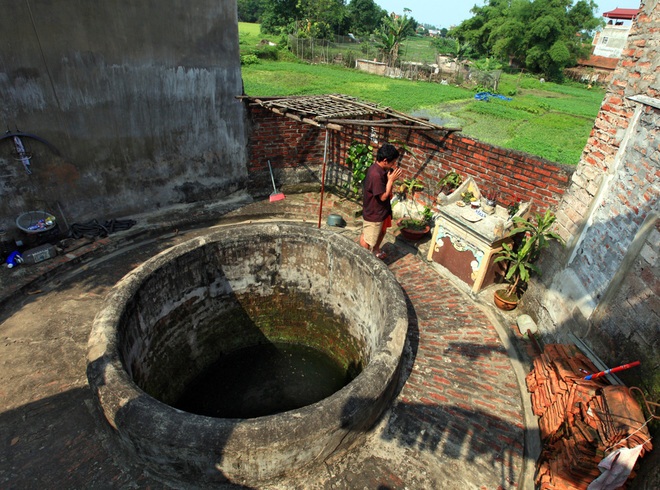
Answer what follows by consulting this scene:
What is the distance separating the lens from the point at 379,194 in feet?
17.6

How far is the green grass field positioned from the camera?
14547 millimetres

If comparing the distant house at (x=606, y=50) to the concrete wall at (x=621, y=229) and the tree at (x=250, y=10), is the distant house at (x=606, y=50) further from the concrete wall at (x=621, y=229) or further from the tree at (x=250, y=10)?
the tree at (x=250, y=10)

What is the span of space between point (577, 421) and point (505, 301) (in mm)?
2044

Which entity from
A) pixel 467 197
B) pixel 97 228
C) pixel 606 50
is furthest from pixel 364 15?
pixel 97 228

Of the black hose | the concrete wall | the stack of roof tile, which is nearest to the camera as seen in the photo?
the stack of roof tile

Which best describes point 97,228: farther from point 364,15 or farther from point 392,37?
point 364,15

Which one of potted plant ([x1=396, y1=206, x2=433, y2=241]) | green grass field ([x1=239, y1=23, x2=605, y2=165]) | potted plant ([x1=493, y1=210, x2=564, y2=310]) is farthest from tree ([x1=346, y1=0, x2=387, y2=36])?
potted plant ([x1=493, y1=210, x2=564, y2=310])

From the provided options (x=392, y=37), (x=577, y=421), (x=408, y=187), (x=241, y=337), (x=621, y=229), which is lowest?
(x=241, y=337)

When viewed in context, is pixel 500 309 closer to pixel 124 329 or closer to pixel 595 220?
pixel 595 220

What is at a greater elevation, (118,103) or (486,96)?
(118,103)

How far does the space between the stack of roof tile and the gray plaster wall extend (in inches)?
253

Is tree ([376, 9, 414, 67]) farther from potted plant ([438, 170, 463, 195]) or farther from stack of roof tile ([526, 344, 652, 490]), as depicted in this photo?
stack of roof tile ([526, 344, 652, 490])

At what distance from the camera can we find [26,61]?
528cm

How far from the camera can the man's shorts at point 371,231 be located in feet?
18.5
